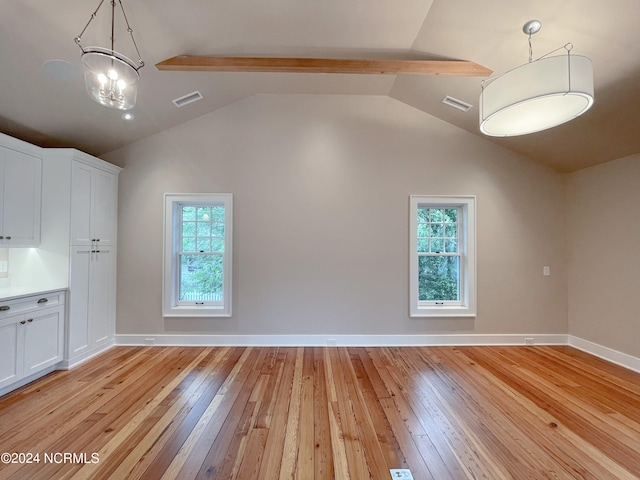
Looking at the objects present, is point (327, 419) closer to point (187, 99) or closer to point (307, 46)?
point (307, 46)

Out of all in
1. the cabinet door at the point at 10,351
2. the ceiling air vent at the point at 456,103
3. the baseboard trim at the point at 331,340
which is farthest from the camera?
the baseboard trim at the point at 331,340

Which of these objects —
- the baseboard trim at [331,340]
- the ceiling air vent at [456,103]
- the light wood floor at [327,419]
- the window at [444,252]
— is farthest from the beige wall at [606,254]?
the ceiling air vent at [456,103]

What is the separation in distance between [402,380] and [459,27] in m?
3.37

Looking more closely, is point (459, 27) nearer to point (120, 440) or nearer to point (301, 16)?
point (301, 16)

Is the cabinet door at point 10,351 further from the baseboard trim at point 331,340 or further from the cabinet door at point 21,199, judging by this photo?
the baseboard trim at point 331,340

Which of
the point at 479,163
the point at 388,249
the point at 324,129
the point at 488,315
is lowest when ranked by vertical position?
the point at 488,315

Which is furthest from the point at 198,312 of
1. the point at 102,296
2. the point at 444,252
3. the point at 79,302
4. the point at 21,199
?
the point at 444,252

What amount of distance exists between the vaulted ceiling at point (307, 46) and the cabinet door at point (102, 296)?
1.48 metres

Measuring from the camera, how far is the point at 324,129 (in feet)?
12.5

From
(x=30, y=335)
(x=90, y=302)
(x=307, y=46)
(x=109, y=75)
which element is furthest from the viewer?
(x=90, y=302)

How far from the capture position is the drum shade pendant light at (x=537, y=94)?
1.60m

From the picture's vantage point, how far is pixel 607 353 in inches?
131

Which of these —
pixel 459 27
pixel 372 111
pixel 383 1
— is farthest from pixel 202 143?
pixel 459 27

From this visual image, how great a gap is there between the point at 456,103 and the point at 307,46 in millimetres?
1927
